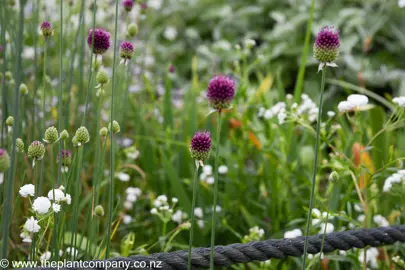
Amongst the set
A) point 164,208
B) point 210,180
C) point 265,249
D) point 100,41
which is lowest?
point 265,249

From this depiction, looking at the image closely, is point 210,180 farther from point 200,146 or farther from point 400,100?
point 200,146

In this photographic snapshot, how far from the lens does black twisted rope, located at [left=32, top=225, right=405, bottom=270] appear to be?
2.34 feet

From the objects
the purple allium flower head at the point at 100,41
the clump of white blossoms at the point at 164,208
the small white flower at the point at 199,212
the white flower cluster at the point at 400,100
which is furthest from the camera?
the small white flower at the point at 199,212

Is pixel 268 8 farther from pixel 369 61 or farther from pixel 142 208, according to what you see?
A: pixel 142 208

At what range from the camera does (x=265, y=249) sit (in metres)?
0.77

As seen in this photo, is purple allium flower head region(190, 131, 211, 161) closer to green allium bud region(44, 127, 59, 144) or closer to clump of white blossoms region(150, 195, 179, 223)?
green allium bud region(44, 127, 59, 144)

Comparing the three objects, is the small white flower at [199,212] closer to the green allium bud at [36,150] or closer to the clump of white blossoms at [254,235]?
the clump of white blossoms at [254,235]

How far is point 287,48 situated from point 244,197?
1.52 m

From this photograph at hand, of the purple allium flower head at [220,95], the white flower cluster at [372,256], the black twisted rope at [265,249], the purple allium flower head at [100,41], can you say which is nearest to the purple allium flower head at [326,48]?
the purple allium flower head at [220,95]

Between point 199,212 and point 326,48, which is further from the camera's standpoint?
point 199,212

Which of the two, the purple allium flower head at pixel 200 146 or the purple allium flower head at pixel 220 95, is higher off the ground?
the purple allium flower head at pixel 220 95

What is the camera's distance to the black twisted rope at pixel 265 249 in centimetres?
71

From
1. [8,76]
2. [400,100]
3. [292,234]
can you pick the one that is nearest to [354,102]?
[400,100]

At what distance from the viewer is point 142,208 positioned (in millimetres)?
1620
